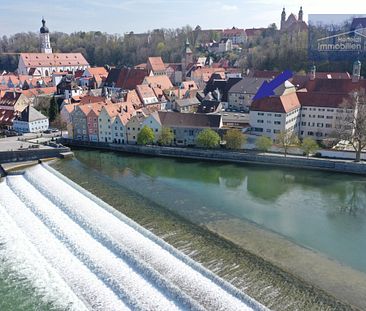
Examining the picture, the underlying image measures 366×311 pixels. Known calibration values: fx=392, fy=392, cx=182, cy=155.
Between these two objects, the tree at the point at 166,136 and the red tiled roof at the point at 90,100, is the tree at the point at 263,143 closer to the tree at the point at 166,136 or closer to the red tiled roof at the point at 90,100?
the tree at the point at 166,136

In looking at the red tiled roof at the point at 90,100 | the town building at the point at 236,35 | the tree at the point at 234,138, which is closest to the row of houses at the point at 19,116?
the red tiled roof at the point at 90,100

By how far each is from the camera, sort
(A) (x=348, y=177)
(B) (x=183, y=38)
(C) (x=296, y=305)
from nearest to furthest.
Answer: (C) (x=296, y=305)
(A) (x=348, y=177)
(B) (x=183, y=38)

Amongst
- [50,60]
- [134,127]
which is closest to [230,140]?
[134,127]

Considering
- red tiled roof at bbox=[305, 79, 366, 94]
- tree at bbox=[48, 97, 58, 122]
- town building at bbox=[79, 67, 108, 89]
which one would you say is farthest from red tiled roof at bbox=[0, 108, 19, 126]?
red tiled roof at bbox=[305, 79, 366, 94]

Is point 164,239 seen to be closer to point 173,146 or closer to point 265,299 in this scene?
point 265,299

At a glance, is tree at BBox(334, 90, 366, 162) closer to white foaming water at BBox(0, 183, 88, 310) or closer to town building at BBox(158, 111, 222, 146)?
town building at BBox(158, 111, 222, 146)

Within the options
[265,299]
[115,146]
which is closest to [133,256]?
[265,299]

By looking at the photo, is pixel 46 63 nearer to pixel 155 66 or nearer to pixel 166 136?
pixel 155 66
